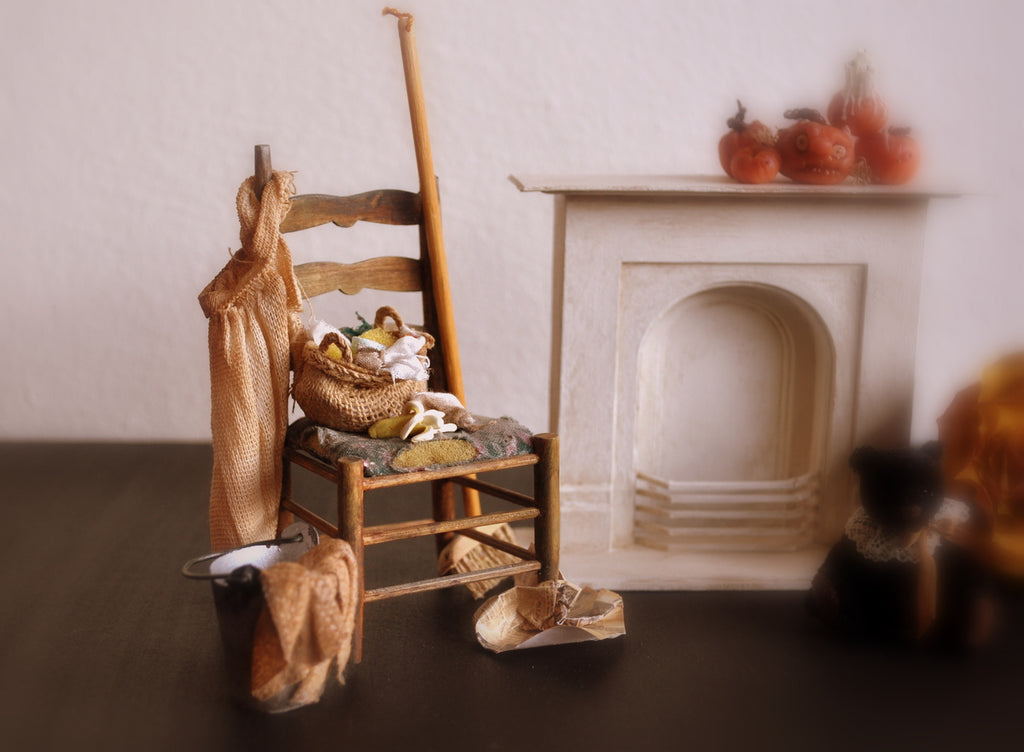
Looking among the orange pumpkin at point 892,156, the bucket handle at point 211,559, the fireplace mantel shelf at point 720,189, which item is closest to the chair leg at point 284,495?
the bucket handle at point 211,559

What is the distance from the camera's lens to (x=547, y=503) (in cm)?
213

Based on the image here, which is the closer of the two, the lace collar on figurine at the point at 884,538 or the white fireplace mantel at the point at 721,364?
the lace collar on figurine at the point at 884,538

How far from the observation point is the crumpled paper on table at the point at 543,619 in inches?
84.4

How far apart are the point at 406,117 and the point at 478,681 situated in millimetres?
2518

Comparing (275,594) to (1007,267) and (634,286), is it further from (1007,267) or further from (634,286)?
(1007,267)

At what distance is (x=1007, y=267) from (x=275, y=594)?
132 inches

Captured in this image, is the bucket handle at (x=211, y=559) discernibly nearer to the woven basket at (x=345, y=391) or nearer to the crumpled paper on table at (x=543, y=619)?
the woven basket at (x=345, y=391)

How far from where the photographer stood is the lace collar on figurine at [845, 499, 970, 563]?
2137 mm

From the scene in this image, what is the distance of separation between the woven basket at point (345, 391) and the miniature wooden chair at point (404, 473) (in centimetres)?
9

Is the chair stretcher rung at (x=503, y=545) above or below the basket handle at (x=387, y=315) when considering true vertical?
below

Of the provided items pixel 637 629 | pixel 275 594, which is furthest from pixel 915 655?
pixel 275 594

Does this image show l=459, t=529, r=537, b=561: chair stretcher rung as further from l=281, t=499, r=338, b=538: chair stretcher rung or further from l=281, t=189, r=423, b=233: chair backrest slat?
l=281, t=189, r=423, b=233: chair backrest slat

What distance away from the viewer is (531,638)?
2123mm

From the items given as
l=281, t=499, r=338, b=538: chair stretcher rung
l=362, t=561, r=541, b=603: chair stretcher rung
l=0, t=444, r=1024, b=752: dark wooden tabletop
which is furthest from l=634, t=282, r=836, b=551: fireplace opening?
l=281, t=499, r=338, b=538: chair stretcher rung
